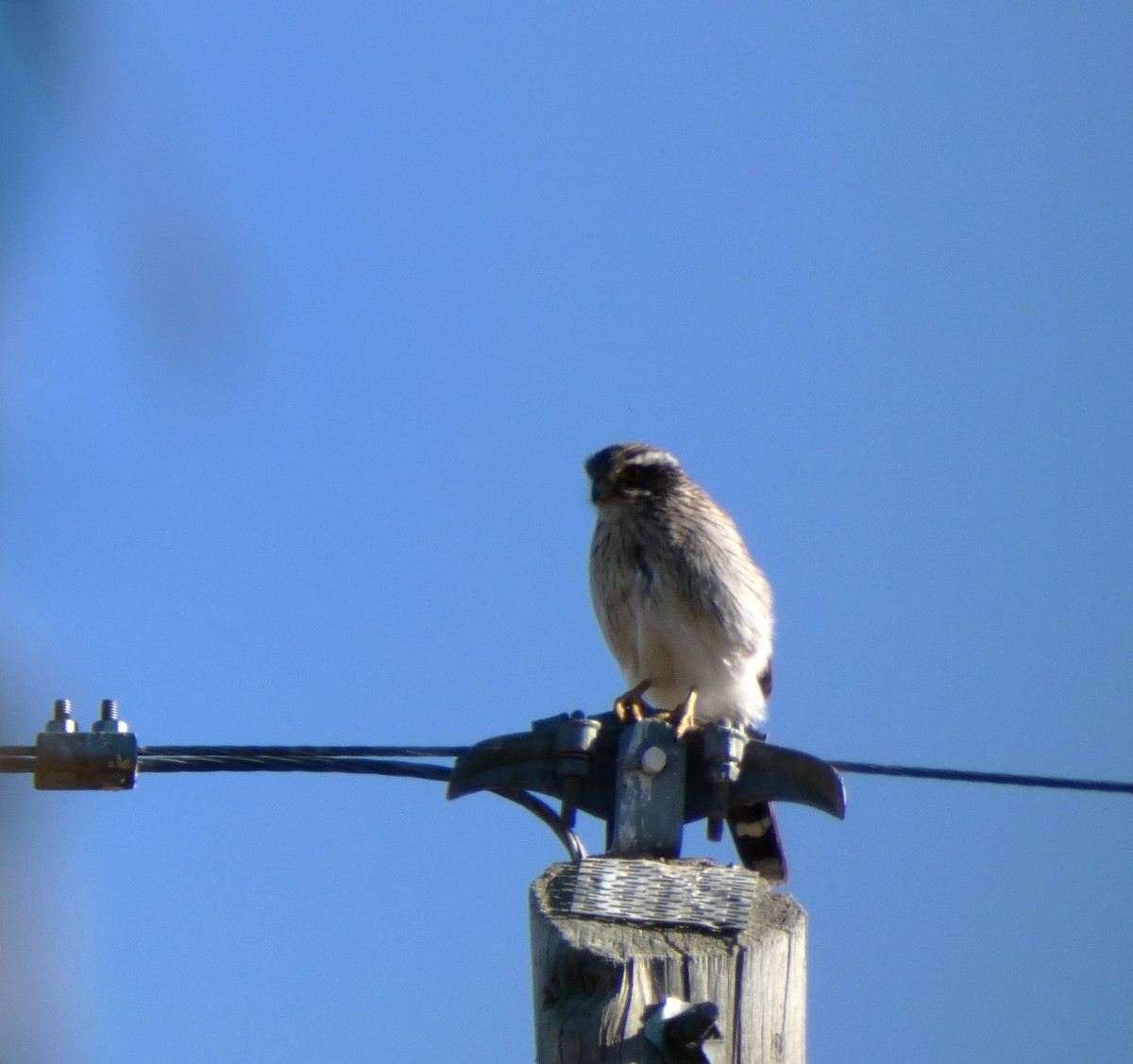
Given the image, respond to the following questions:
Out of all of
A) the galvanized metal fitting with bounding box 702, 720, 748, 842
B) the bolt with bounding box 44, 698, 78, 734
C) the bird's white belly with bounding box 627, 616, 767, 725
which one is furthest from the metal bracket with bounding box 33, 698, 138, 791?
the bird's white belly with bounding box 627, 616, 767, 725

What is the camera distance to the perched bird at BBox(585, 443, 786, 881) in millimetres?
7574

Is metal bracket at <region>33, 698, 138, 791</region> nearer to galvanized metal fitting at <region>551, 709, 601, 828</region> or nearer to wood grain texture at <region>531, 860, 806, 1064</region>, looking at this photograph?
galvanized metal fitting at <region>551, 709, 601, 828</region>

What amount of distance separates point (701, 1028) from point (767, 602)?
16.4ft

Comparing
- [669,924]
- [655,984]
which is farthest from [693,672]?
[655,984]

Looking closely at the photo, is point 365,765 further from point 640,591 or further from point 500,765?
point 640,591

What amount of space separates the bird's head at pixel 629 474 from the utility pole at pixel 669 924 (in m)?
3.89

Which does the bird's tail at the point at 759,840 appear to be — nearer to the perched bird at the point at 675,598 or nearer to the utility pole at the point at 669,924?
the perched bird at the point at 675,598

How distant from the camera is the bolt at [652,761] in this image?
4.26m

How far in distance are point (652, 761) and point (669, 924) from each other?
70cm

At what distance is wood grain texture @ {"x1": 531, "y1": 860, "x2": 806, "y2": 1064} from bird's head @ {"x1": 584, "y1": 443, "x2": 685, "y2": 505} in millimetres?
4698

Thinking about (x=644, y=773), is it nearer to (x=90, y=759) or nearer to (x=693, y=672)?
(x=90, y=759)

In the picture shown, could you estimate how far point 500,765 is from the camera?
4484 millimetres

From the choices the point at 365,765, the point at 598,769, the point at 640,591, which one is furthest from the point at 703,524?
the point at 598,769

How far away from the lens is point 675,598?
760 centimetres
